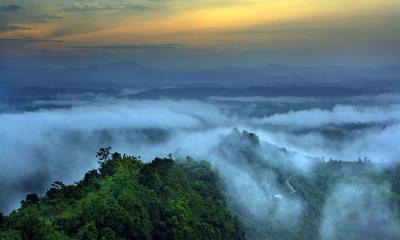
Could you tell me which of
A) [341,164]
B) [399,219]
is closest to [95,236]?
[399,219]

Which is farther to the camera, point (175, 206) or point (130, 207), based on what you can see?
point (175, 206)

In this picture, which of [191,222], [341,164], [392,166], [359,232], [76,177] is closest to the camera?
[191,222]

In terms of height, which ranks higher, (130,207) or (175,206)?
(130,207)

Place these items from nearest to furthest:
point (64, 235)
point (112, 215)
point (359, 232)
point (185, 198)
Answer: point (64, 235) < point (112, 215) < point (185, 198) < point (359, 232)

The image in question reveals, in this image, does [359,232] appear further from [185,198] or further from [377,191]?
[185,198]

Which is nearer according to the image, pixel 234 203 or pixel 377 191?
pixel 234 203

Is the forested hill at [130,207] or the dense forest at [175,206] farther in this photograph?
the dense forest at [175,206]
